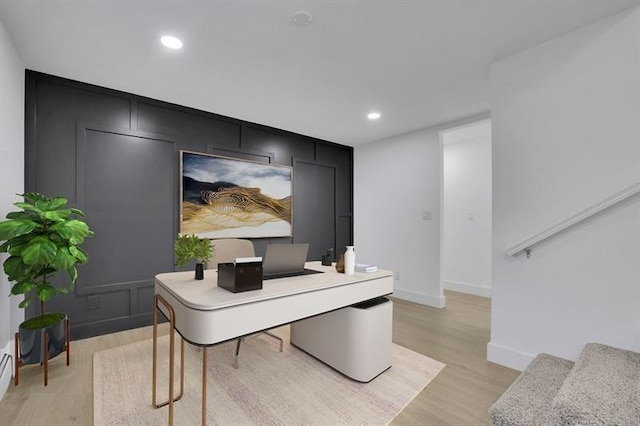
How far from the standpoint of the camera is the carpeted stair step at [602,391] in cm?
121

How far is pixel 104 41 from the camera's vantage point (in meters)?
2.04

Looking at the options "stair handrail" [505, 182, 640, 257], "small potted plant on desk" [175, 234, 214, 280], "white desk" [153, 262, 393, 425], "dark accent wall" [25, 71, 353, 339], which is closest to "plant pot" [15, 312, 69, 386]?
"dark accent wall" [25, 71, 353, 339]

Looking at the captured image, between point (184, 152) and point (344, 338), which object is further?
point (184, 152)

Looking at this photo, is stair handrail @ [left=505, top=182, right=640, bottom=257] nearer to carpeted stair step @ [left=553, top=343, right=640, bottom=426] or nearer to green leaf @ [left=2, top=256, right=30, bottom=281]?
carpeted stair step @ [left=553, top=343, right=640, bottom=426]

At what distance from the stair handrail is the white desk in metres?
1.15

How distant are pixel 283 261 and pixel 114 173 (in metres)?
2.17

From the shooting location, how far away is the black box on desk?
4.60 feet

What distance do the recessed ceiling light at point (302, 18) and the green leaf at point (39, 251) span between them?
6.98 feet

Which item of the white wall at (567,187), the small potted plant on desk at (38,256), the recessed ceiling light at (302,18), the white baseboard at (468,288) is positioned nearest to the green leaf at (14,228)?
the small potted plant on desk at (38,256)

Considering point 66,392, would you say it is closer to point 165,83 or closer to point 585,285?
point 165,83

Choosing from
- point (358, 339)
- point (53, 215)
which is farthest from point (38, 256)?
point (358, 339)

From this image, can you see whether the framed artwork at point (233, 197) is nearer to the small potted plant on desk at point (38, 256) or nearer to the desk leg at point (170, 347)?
the small potted plant on desk at point (38, 256)

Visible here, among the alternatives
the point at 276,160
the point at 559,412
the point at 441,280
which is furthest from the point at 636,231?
the point at 276,160

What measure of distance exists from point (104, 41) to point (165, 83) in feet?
2.11
